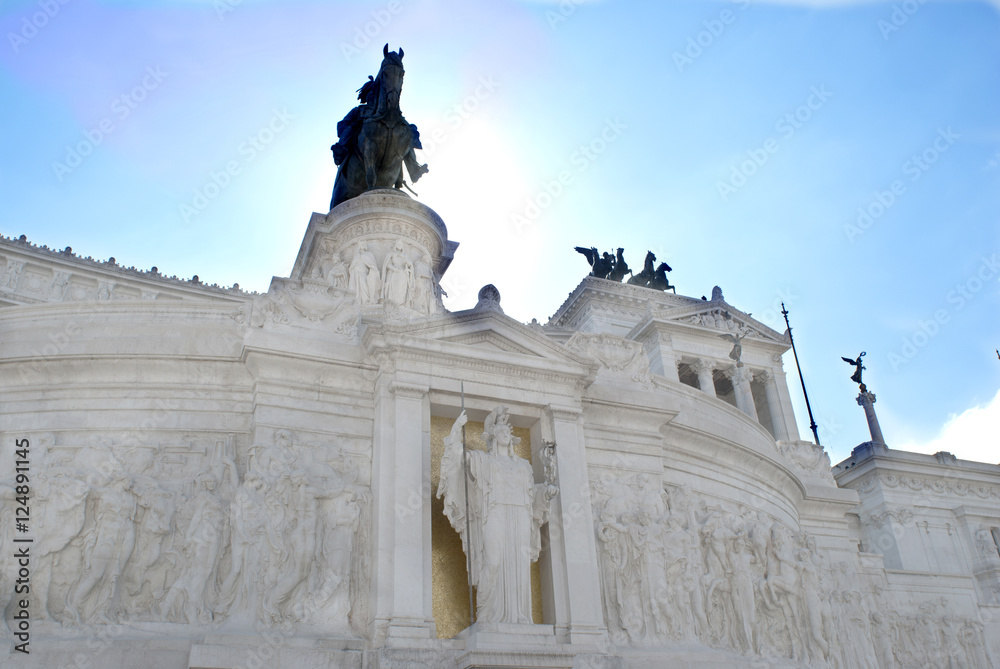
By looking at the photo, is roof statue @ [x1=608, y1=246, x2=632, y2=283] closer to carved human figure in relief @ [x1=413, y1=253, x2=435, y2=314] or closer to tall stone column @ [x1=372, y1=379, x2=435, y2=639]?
carved human figure in relief @ [x1=413, y1=253, x2=435, y2=314]

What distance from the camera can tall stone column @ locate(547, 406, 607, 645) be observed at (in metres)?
12.4

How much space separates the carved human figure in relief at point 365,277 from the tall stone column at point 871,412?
34.2 metres

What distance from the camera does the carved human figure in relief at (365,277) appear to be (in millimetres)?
20047

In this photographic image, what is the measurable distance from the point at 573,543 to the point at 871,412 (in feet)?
132

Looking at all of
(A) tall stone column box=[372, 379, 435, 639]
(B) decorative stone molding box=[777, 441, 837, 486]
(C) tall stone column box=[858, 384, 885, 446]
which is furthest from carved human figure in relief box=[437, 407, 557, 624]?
(C) tall stone column box=[858, 384, 885, 446]

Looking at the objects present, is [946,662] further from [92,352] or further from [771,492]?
[92,352]

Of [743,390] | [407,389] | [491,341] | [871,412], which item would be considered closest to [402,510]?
[407,389]

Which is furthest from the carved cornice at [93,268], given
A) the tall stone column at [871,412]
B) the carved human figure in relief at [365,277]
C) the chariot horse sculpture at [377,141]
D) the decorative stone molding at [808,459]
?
the tall stone column at [871,412]

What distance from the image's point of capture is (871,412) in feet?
158

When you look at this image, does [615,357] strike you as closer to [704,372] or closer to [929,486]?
[929,486]

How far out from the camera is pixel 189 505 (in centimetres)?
1201

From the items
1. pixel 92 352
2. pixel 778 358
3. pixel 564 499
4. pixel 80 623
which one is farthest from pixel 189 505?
pixel 778 358

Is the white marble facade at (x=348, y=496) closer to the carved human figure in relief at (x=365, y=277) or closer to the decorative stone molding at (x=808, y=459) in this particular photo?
the carved human figure in relief at (x=365, y=277)

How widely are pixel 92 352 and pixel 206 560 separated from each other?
12.8 feet
